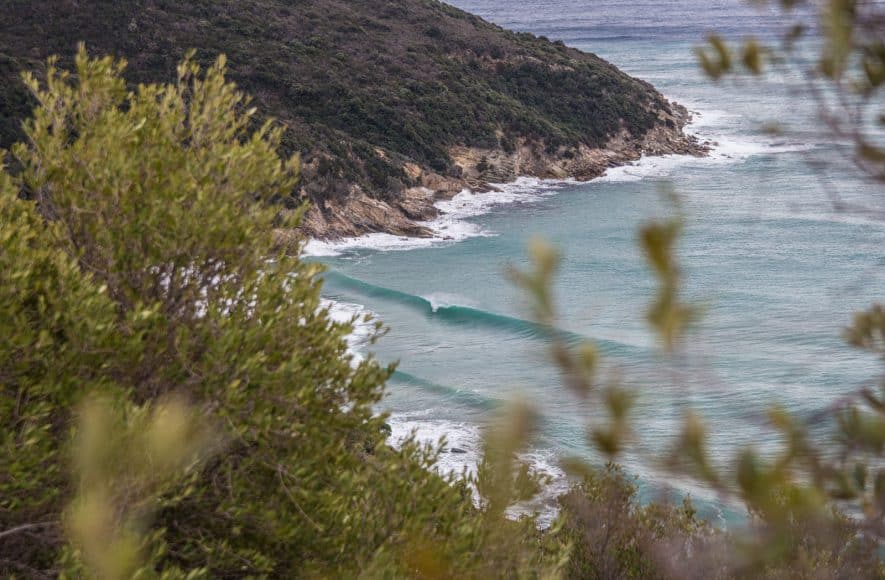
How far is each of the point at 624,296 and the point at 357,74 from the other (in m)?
22.8

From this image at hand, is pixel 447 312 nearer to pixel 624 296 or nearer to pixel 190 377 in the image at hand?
pixel 624 296

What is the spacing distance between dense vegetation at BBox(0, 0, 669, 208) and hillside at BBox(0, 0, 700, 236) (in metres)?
0.09

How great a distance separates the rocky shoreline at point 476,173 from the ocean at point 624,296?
808 millimetres

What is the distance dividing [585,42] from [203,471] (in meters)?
106

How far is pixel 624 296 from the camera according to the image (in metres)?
32.1

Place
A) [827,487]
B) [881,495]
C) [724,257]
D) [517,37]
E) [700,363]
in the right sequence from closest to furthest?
[700,363] → [881,495] → [827,487] → [724,257] → [517,37]

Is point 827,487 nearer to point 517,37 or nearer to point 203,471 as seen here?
point 203,471

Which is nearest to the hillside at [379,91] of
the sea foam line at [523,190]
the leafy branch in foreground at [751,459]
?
the sea foam line at [523,190]

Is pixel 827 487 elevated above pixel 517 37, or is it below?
above

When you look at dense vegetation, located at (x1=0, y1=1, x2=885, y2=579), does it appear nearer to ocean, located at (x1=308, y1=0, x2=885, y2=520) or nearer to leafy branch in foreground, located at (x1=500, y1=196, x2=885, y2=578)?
leafy branch in foreground, located at (x1=500, y1=196, x2=885, y2=578)

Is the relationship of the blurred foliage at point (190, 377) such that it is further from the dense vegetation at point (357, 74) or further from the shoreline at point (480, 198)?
the dense vegetation at point (357, 74)

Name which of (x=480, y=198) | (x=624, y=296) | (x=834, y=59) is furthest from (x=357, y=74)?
(x=834, y=59)

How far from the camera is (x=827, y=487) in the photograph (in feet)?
8.97

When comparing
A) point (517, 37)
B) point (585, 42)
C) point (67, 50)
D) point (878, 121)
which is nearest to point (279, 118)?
point (67, 50)
